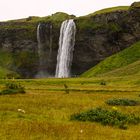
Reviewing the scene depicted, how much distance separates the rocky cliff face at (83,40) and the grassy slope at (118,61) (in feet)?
29.0

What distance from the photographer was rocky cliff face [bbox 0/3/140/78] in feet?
504

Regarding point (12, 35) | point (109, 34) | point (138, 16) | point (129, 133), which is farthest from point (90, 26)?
point (129, 133)

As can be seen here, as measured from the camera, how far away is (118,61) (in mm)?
141125

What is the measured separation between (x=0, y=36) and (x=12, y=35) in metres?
6.63

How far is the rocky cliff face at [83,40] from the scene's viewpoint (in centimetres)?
15350

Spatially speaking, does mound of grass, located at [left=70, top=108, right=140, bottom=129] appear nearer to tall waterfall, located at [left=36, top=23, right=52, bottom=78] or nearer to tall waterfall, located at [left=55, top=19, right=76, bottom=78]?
tall waterfall, located at [left=55, top=19, right=76, bottom=78]

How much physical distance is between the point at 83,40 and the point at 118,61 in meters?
21.1

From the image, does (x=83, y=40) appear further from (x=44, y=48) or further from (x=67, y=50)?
(x=44, y=48)

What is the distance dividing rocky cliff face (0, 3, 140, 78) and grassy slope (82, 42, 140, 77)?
8.84 metres

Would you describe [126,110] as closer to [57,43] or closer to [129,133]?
[129,133]

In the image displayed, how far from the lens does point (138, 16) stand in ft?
501

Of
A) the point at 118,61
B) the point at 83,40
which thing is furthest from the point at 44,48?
the point at 118,61

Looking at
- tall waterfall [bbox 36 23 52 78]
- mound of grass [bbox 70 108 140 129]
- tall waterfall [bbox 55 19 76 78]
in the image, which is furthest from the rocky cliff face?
mound of grass [bbox 70 108 140 129]

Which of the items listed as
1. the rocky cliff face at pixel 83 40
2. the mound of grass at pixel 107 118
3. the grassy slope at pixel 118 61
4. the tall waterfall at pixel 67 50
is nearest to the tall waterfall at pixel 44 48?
the rocky cliff face at pixel 83 40
